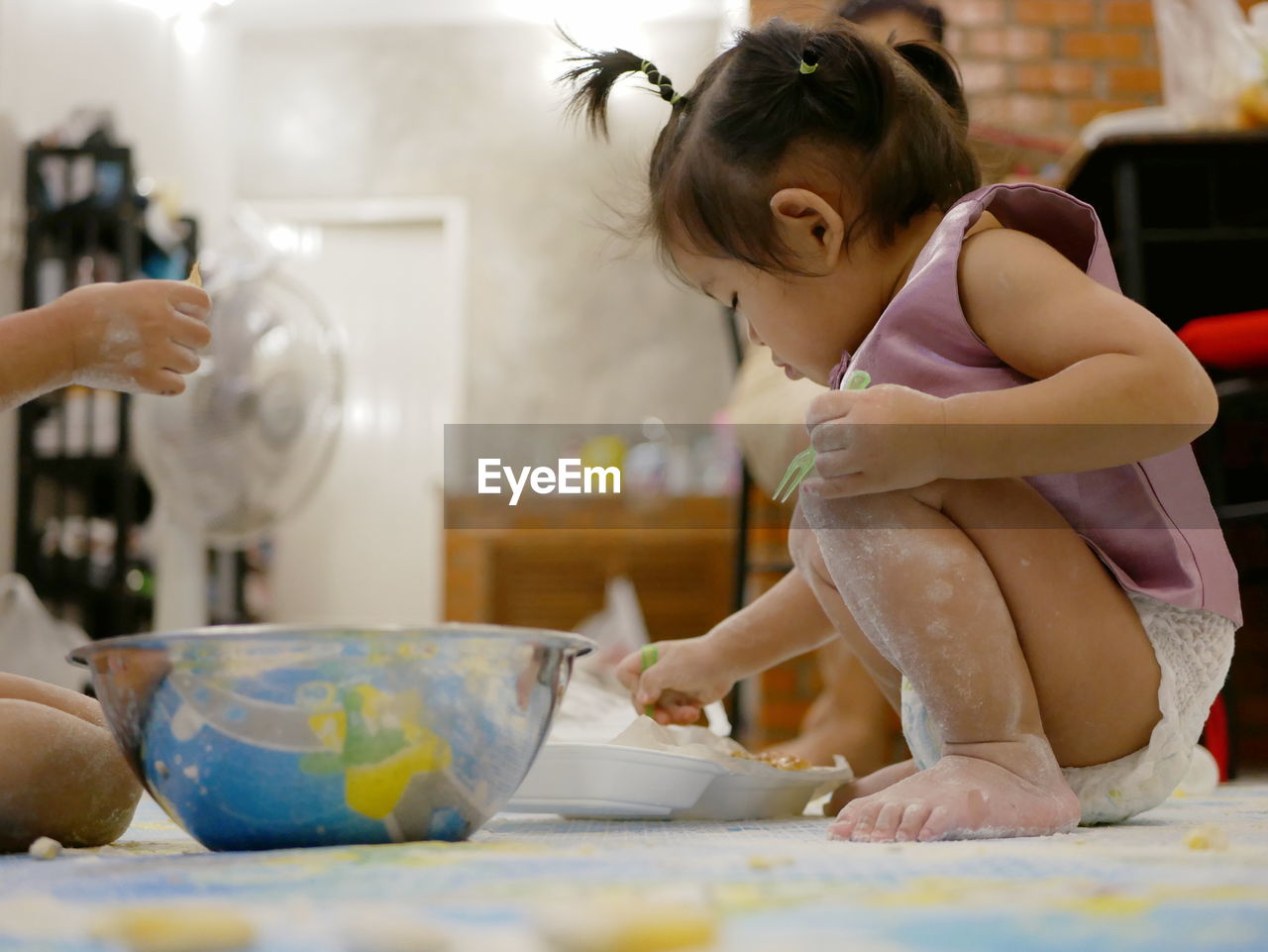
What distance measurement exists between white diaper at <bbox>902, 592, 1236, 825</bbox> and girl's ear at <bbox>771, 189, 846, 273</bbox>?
0.32m

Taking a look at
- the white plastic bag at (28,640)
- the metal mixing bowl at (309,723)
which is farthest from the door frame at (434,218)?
the metal mixing bowl at (309,723)

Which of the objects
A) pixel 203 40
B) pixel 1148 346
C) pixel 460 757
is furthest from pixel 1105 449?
pixel 203 40

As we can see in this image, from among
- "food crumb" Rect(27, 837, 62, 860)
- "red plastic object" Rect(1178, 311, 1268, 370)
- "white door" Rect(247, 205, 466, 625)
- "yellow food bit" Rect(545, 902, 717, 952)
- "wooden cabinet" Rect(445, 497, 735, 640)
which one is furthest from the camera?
"white door" Rect(247, 205, 466, 625)

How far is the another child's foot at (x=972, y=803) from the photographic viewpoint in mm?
693

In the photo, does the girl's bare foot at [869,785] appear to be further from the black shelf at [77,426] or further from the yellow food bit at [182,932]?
the black shelf at [77,426]

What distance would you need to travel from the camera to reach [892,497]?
79 cm

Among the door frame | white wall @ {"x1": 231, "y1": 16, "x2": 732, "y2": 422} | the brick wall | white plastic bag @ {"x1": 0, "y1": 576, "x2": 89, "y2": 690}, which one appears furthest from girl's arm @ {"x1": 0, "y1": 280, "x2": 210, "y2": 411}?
the door frame

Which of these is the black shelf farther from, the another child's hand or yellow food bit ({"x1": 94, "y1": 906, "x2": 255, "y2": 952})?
yellow food bit ({"x1": 94, "y1": 906, "x2": 255, "y2": 952})

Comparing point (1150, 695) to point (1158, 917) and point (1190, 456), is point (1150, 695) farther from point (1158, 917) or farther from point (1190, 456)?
point (1158, 917)

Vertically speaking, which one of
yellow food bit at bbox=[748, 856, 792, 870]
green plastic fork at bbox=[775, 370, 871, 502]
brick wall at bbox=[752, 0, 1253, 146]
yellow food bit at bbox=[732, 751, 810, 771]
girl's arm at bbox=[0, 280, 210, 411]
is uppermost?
brick wall at bbox=[752, 0, 1253, 146]

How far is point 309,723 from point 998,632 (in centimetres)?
43

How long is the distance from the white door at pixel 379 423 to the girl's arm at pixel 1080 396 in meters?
4.17

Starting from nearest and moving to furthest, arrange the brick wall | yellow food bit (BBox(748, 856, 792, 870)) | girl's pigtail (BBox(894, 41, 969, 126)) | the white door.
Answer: yellow food bit (BBox(748, 856, 792, 870)) → girl's pigtail (BBox(894, 41, 969, 126)) → the brick wall → the white door

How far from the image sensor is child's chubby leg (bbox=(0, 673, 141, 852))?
0.71m
